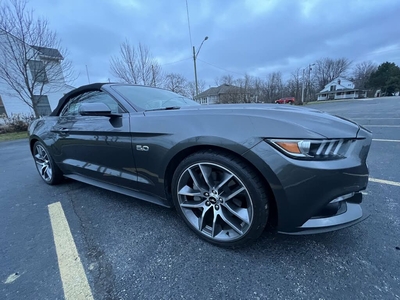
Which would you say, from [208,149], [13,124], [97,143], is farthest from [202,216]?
[13,124]

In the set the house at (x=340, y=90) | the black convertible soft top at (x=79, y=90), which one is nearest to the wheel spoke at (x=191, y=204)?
the black convertible soft top at (x=79, y=90)

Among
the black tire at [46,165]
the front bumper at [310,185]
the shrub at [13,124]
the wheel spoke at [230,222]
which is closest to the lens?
the front bumper at [310,185]

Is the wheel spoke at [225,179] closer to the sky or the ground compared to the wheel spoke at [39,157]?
closer to the sky

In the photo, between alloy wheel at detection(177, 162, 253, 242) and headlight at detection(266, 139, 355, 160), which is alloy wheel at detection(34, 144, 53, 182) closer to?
alloy wheel at detection(177, 162, 253, 242)

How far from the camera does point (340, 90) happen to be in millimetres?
64000

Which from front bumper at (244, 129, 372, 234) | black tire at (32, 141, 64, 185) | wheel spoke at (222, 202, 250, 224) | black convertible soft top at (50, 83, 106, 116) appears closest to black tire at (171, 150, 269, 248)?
wheel spoke at (222, 202, 250, 224)

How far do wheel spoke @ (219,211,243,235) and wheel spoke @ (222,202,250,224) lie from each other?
68 mm

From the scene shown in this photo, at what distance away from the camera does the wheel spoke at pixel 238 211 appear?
1496 mm

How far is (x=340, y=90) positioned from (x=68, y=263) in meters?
80.5

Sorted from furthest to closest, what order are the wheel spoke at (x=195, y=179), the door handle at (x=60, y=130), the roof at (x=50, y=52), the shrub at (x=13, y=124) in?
the shrub at (x=13, y=124) → the roof at (x=50, y=52) → the door handle at (x=60, y=130) → the wheel spoke at (x=195, y=179)

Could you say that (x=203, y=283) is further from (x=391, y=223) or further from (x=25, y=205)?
(x=25, y=205)

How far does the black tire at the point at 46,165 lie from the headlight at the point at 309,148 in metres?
3.29

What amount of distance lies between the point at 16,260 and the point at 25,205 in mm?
1314

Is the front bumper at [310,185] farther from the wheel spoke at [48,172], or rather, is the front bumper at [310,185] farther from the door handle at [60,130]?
the wheel spoke at [48,172]
